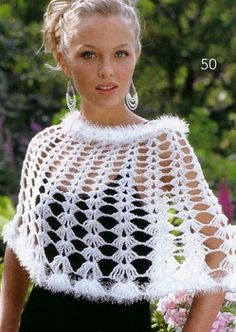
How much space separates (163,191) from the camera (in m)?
2.32

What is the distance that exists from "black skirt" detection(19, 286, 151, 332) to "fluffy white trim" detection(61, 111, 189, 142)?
410mm

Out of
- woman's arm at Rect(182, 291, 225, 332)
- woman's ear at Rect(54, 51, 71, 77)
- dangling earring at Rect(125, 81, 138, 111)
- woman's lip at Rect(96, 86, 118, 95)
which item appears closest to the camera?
woman's arm at Rect(182, 291, 225, 332)

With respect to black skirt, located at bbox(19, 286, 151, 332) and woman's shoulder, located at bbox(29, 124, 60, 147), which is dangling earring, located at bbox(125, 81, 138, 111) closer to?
woman's shoulder, located at bbox(29, 124, 60, 147)

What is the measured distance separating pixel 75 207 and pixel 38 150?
30 centimetres

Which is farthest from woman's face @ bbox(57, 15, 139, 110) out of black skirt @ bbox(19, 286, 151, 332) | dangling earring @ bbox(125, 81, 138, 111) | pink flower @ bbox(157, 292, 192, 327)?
pink flower @ bbox(157, 292, 192, 327)

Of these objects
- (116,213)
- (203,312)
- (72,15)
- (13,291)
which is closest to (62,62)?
(72,15)

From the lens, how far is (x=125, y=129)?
7.86ft

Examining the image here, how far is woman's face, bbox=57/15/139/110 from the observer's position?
2.31 meters

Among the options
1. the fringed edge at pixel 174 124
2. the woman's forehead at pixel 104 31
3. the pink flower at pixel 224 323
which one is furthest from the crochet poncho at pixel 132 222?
the pink flower at pixel 224 323

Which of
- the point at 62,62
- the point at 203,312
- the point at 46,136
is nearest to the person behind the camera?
the point at 203,312

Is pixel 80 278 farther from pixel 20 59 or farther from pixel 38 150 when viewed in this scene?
pixel 20 59

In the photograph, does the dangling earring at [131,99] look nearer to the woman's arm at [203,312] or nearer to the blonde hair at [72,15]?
the blonde hair at [72,15]

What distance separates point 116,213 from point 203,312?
1.07 ft

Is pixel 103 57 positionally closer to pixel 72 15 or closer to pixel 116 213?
pixel 72 15
